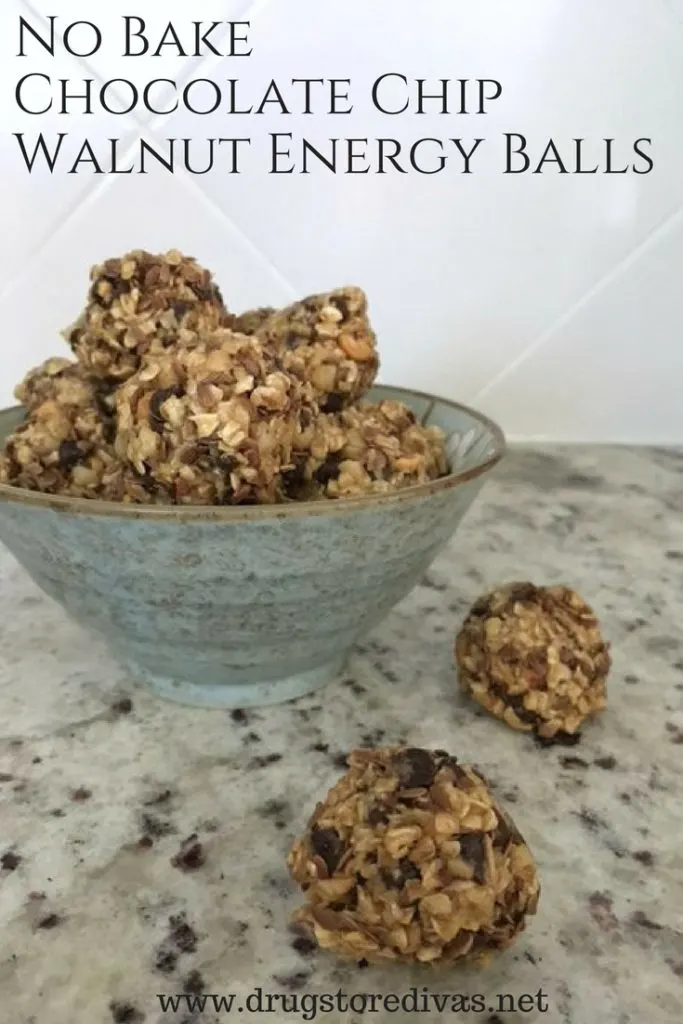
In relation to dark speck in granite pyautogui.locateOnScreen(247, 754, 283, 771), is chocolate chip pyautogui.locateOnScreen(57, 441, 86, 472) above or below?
above

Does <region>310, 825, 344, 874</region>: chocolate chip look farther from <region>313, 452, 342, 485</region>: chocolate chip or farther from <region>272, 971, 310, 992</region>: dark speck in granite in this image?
<region>313, 452, 342, 485</region>: chocolate chip

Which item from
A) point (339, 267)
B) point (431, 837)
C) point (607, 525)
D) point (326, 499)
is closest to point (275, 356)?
point (326, 499)

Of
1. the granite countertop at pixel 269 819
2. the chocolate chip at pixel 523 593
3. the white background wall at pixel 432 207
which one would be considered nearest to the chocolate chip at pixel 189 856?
the granite countertop at pixel 269 819

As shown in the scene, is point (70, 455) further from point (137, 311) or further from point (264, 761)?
point (264, 761)

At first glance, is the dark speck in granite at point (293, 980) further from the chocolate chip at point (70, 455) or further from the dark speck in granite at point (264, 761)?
the chocolate chip at point (70, 455)

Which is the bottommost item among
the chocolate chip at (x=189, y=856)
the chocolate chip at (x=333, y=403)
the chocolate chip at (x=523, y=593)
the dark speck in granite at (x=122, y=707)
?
the chocolate chip at (x=189, y=856)

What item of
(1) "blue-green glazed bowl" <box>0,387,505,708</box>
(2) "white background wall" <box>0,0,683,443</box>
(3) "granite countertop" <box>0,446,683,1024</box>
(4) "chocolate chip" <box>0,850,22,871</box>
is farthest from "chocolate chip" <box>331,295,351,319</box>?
(2) "white background wall" <box>0,0,683,443</box>

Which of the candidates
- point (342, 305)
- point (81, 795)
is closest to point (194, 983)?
point (81, 795)

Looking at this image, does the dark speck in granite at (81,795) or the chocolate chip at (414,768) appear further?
the dark speck in granite at (81,795)
